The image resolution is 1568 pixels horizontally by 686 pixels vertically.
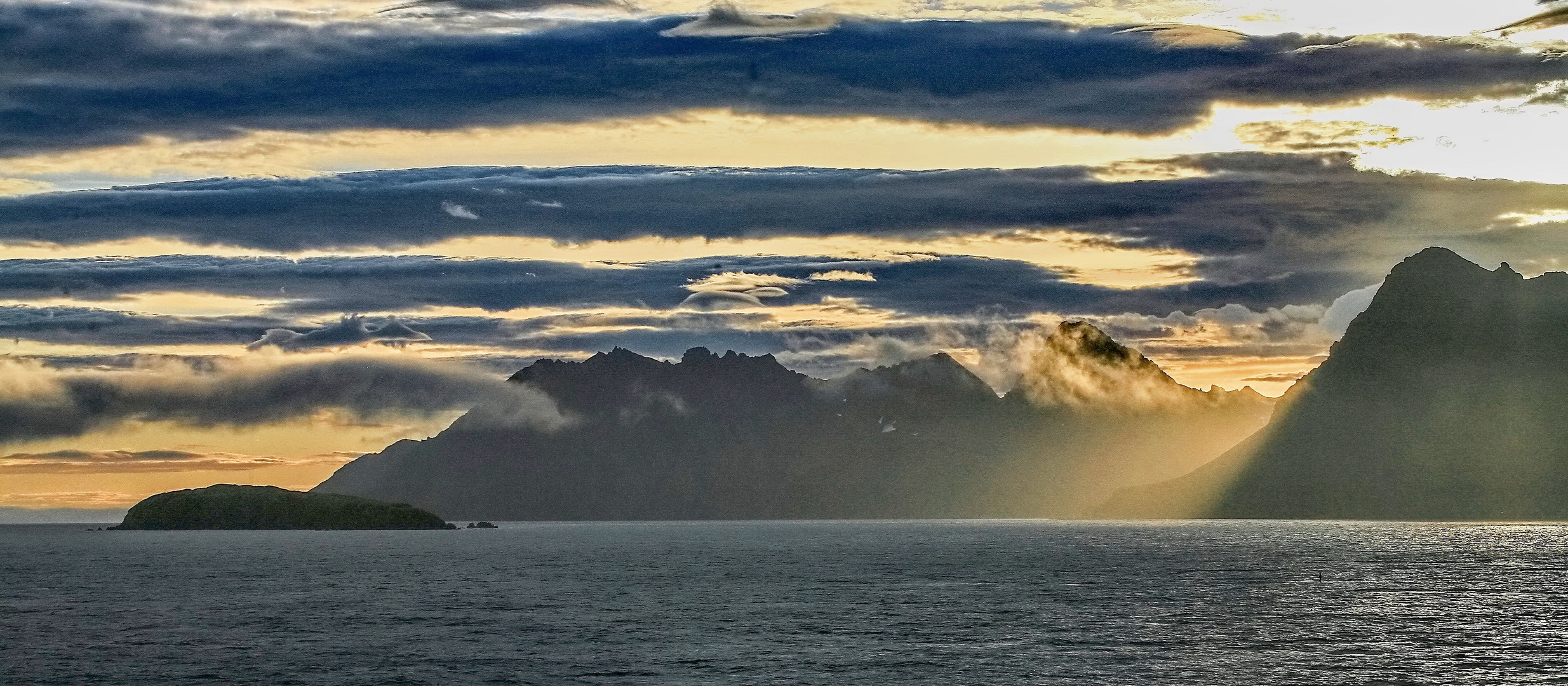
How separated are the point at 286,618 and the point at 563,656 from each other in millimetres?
46661

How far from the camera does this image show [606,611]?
147m

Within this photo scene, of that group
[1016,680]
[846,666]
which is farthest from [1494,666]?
[846,666]

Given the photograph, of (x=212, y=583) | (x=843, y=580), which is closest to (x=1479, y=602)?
(x=843, y=580)

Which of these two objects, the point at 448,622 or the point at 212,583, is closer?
the point at 448,622

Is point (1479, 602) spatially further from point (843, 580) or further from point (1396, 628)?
point (843, 580)

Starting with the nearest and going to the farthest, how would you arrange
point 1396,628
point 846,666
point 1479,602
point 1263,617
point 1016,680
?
point 1016,680 → point 846,666 → point 1396,628 → point 1263,617 → point 1479,602

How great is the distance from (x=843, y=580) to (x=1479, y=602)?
80.8m

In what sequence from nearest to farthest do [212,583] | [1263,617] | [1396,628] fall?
[1396,628] < [1263,617] < [212,583]

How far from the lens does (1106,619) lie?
137 metres

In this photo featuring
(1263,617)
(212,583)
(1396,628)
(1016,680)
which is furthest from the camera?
(212,583)

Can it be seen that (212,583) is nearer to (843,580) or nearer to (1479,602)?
(843,580)

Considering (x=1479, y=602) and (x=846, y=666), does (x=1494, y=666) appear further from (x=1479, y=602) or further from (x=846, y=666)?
(x=1479, y=602)

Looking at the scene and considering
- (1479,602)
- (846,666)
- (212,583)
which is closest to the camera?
(846,666)

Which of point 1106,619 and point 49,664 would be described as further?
point 1106,619
